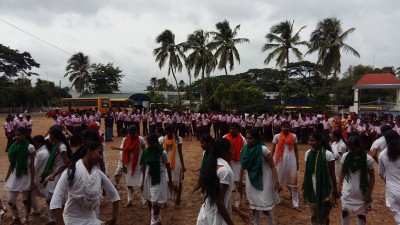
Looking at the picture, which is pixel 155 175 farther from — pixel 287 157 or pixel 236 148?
pixel 287 157

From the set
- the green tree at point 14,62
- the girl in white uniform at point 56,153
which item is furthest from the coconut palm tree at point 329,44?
the green tree at point 14,62

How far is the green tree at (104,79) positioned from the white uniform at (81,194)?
60416 mm

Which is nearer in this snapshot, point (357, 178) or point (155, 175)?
point (357, 178)

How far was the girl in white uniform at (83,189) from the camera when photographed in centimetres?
325

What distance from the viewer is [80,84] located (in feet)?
193

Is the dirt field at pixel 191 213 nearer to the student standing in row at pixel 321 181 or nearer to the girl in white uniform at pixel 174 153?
the girl in white uniform at pixel 174 153

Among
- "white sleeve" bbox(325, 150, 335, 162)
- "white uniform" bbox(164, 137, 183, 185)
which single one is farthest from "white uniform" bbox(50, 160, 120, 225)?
"white uniform" bbox(164, 137, 183, 185)

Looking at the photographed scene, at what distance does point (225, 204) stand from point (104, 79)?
61.6 meters

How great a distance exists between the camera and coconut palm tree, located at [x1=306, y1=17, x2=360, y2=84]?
97.0 feet

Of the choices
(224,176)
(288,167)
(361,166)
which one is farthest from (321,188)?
(224,176)

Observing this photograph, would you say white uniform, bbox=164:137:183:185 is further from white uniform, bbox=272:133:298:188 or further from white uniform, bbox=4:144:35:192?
white uniform, bbox=4:144:35:192

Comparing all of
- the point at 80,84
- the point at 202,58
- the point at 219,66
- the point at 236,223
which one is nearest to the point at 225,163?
the point at 236,223

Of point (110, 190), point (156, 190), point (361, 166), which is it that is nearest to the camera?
point (110, 190)

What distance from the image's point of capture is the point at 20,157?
6.03 meters
